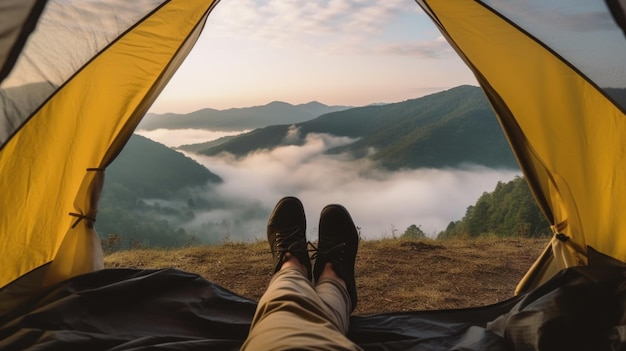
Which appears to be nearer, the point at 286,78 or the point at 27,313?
the point at 27,313

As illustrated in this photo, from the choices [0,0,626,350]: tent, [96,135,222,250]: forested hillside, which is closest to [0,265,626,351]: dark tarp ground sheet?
[0,0,626,350]: tent

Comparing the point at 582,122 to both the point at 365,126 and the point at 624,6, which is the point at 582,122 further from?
the point at 365,126

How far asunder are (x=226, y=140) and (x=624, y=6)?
18451mm

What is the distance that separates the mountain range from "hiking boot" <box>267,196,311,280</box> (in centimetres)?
1615

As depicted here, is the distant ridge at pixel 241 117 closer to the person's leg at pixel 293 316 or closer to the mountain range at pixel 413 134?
the mountain range at pixel 413 134

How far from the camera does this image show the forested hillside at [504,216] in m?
Result: 3.40

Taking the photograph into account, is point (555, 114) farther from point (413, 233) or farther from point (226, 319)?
point (413, 233)

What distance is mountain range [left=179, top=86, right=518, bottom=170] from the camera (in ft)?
61.4

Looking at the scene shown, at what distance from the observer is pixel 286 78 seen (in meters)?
7.87

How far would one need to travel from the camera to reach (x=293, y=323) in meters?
0.92

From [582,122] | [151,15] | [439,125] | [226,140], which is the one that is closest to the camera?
[582,122]

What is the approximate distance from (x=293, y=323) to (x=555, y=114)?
1145 mm

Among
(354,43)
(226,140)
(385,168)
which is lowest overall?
(385,168)

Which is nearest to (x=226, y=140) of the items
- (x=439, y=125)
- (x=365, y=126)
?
(x=365, y=126)
